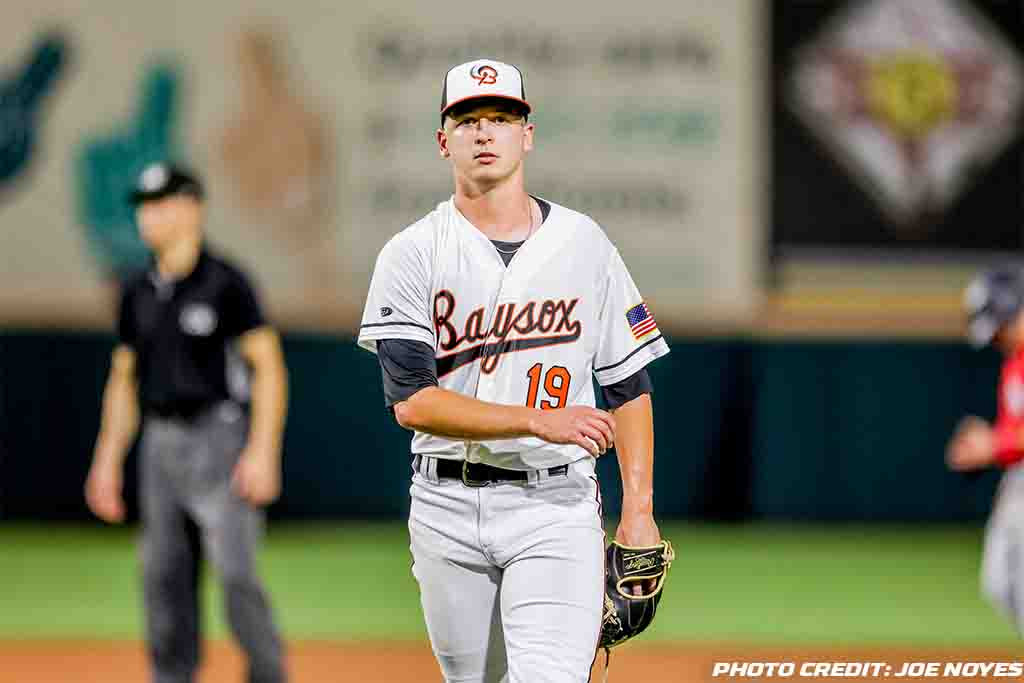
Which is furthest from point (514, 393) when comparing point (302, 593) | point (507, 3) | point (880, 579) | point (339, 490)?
point (507, 3)

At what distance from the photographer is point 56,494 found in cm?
1338

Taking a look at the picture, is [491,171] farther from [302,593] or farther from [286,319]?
[286,319]

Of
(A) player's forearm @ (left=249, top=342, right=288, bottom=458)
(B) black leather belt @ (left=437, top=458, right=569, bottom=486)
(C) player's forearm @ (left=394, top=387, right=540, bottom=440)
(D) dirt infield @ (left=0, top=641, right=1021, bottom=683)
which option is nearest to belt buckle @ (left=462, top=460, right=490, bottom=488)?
(B) black leather belt @ (left=437, top=458, right=569, bottom=486)

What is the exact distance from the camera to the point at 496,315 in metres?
3.71

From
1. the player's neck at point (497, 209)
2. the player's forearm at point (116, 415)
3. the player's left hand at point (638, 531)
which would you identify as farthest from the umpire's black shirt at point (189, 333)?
the player's left hand at point (638, 531)

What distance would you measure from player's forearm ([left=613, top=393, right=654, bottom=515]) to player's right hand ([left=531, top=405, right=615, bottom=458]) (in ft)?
1.00

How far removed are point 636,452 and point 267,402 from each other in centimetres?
253

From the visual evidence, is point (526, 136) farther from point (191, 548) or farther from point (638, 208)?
point (638, 208)

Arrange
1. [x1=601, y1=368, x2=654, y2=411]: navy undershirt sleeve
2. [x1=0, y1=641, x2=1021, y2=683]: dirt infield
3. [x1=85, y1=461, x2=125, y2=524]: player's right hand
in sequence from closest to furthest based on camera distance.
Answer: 1. [x1=601, y1=368, x2=654, y2=411]: navy undershirt sleeve
2. [x1=85, y1=461, x2=125, y2=524]: player's right hand
3. [x1=0, y1=641, x2=1021, y2=683]: dirt infield

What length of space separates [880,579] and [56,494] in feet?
22.6

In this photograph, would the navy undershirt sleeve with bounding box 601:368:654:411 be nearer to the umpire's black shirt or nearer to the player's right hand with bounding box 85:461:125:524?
the umpire's black shirt

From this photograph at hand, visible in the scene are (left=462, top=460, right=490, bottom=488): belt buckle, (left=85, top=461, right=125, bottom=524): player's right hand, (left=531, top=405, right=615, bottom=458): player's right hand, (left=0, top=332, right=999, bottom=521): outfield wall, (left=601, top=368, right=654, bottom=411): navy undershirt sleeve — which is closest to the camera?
(left=531, top=405, right=615, bottom=458): player's right hand

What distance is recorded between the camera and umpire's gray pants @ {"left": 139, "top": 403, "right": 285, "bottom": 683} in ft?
18.8

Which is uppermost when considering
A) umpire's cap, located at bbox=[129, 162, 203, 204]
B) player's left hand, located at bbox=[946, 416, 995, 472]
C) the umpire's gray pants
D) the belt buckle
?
umpire's cap, located at bbox=[129, 162, 203, 204]
